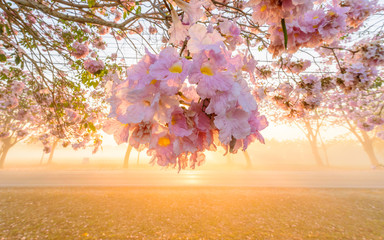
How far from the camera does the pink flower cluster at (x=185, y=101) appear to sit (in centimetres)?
63

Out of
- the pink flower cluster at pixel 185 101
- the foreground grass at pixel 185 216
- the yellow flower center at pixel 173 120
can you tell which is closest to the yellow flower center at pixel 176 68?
the pink flower cluster at pixel 185 101

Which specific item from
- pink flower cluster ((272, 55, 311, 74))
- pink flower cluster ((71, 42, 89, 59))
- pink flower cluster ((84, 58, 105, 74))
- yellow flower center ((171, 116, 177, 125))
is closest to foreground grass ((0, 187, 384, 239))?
pink flower cluster ((84, 58, 105, 74))

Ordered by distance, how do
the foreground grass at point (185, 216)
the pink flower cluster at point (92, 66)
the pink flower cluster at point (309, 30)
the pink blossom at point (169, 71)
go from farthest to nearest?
the foreground grass at point (185, 216) < the pink flower cluster at point (92, 66) < the pink flower cluster at point (309, 30) < the pink blossom at point (169, 71)

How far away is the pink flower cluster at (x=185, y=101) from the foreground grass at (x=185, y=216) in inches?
184

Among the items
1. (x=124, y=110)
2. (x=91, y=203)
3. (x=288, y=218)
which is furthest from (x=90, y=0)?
(x=288, y=218)

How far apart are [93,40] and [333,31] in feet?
17.5

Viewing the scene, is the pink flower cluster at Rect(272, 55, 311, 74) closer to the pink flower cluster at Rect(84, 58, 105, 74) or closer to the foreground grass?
the pink flower cluster at Rect(84, 58, 105, 74)

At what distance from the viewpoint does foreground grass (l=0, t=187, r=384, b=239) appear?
4.69 meters

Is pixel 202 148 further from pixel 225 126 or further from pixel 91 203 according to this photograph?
pixel 91 203

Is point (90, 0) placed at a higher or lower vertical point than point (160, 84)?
higher

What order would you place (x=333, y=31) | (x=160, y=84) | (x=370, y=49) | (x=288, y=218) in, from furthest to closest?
1. (x=288, y=218)
2. (x=370, y=49)
3. (x=333, y=31)
4. (x=160, y=84)

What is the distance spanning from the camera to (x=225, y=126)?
64 centimetres

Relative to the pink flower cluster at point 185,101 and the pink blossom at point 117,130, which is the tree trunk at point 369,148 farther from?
the pink blossom at point 117,130

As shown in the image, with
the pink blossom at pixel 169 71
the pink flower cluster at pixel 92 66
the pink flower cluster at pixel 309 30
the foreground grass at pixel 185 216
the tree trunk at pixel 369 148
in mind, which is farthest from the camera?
the tree trunk at pixel 369 148
